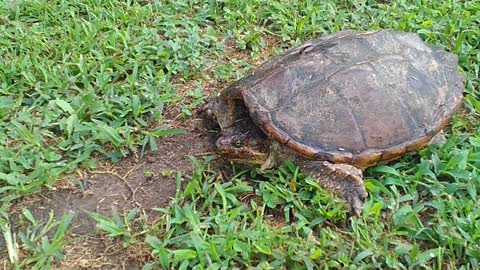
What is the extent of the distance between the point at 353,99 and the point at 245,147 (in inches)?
24.2

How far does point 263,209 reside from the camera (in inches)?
122

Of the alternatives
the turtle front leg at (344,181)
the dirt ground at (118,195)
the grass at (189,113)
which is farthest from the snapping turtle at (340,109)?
the dirt ground at (118,195)

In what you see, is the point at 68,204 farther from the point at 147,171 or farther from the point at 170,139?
the point at 170,139

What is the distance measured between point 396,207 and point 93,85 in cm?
203

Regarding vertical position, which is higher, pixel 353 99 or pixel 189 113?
pixel 353 99

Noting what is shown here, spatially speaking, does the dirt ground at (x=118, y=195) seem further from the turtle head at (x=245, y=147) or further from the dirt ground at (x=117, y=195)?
the turtle head at (x=245, y=147)

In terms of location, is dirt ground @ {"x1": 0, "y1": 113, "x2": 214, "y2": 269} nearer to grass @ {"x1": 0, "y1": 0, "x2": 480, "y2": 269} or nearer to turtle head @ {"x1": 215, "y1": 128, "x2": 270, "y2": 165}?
grass @ {"x1": 0, "y1": 0, "x2": 480, "y2": 269}

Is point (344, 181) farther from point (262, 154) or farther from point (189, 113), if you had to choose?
point (189, 113)

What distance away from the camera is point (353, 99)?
3.25 meters

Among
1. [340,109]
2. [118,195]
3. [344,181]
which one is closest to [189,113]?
[118,195]

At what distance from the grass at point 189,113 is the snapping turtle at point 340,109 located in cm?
12

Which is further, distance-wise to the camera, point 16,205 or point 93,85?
point 93,85

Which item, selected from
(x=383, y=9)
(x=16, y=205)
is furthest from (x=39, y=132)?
(x=383, y=9)

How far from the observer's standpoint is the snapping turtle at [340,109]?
3191 millimetres
